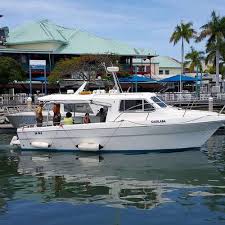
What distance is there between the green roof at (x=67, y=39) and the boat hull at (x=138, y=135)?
56.6 meters

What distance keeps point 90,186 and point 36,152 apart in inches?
315

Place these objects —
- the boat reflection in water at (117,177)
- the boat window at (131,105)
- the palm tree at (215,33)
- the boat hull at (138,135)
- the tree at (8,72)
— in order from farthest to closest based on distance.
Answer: the palm tree at (215,33) → the tree at (8,72) → the boat window at (131,105) → the boat hull at (138,135) → the boat reflection in water at (117,177)

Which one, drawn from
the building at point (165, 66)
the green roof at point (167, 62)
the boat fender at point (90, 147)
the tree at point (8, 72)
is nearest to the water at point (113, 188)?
the boat fender at point (90, 147)

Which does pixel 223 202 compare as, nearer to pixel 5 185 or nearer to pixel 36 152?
pixel 5 185

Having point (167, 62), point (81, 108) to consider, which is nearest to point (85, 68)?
point (81, 108)

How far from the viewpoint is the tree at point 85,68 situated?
61.0m

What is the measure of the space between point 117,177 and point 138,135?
4.82 meters

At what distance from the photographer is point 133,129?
68.1ft

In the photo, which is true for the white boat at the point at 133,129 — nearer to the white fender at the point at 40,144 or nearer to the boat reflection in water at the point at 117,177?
the white fender at the point at 40,144

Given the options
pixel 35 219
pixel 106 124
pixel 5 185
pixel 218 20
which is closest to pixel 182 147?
pixel 106 124

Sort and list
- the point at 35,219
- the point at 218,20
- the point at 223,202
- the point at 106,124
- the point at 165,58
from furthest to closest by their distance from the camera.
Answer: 1. the point at 165,58
2. the point at 218,20
3. the point at 106,124
4. the point at 223,202
5. the point at 35,219

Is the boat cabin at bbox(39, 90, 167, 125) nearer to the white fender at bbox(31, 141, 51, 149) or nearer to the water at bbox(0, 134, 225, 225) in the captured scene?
the water at bbox(0, 134, 225, 225)

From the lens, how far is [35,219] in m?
11.4

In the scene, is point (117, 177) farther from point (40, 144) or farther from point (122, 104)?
point (40, 144)
